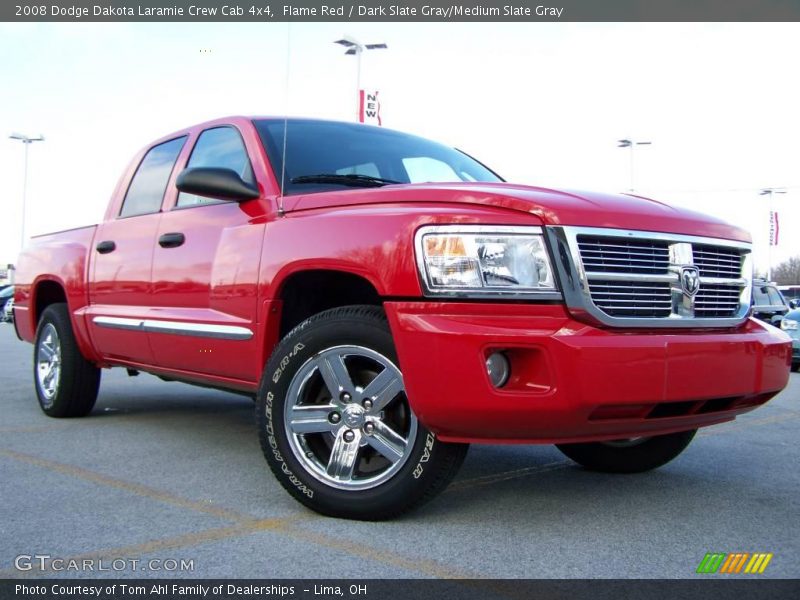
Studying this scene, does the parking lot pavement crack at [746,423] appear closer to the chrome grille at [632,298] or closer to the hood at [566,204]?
the hood at [566,204]

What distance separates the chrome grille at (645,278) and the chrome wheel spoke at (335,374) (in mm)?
947

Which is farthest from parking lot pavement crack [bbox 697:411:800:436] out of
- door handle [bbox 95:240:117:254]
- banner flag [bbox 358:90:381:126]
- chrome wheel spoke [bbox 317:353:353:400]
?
banner flag [bbox 358:90:381:126]

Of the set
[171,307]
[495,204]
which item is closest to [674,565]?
[495,204]

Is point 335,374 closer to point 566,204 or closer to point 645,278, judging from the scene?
point 566,204

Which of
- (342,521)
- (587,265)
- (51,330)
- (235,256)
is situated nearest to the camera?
(587,265)

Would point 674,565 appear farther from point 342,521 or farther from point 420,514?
point 342,521

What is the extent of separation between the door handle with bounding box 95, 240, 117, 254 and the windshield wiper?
1.72 metres

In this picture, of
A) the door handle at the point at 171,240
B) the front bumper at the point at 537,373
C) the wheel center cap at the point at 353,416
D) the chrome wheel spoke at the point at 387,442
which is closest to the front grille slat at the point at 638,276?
the front bumper at the point at 537,373

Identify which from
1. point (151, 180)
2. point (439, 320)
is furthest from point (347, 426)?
point (151, 180)

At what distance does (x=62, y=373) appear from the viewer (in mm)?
5727

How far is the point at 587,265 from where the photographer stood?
300cm

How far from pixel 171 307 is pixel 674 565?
287 centimetres

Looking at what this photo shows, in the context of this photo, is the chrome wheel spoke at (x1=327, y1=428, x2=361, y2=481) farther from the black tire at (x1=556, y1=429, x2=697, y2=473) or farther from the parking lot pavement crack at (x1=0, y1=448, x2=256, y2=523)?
the black tire at (x1=556, y1=429, x2=697, y2=473)

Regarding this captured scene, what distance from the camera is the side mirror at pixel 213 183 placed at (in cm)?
388
